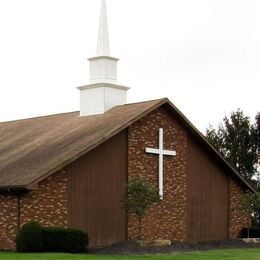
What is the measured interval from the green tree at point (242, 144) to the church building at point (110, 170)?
9.85m

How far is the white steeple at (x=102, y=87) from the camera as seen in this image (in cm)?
3600

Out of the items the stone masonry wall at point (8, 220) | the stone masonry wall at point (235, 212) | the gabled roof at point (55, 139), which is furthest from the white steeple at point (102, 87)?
the stone masonry wall at point (8, 220)

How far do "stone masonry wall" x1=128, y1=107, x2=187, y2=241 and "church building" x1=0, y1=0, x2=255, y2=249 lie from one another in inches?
1.7

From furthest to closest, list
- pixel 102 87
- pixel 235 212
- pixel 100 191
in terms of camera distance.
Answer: pixel 235 212 < pixel 102 87 < pixel 100 191

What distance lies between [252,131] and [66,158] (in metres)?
21.8

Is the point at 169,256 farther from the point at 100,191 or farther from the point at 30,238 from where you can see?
the point at 100,191

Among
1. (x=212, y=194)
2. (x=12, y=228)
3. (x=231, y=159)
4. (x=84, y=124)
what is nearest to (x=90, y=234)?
(x=12, y=228)

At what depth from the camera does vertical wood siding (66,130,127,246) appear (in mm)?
30141

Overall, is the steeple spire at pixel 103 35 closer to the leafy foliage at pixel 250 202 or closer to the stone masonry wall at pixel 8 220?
the leafy foliage at pixel 250 202

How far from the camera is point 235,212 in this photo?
37.8 m

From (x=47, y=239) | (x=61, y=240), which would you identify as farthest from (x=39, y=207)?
(x=61, y=240)

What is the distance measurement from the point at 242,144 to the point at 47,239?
78.3 feet

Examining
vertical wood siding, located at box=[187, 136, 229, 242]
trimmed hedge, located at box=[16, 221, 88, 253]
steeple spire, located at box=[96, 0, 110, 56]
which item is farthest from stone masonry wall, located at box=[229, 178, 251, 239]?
trimmed hedge, located at box=[16, 221, 88, 253]

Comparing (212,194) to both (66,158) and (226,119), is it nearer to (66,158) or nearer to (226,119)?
(66,158)
